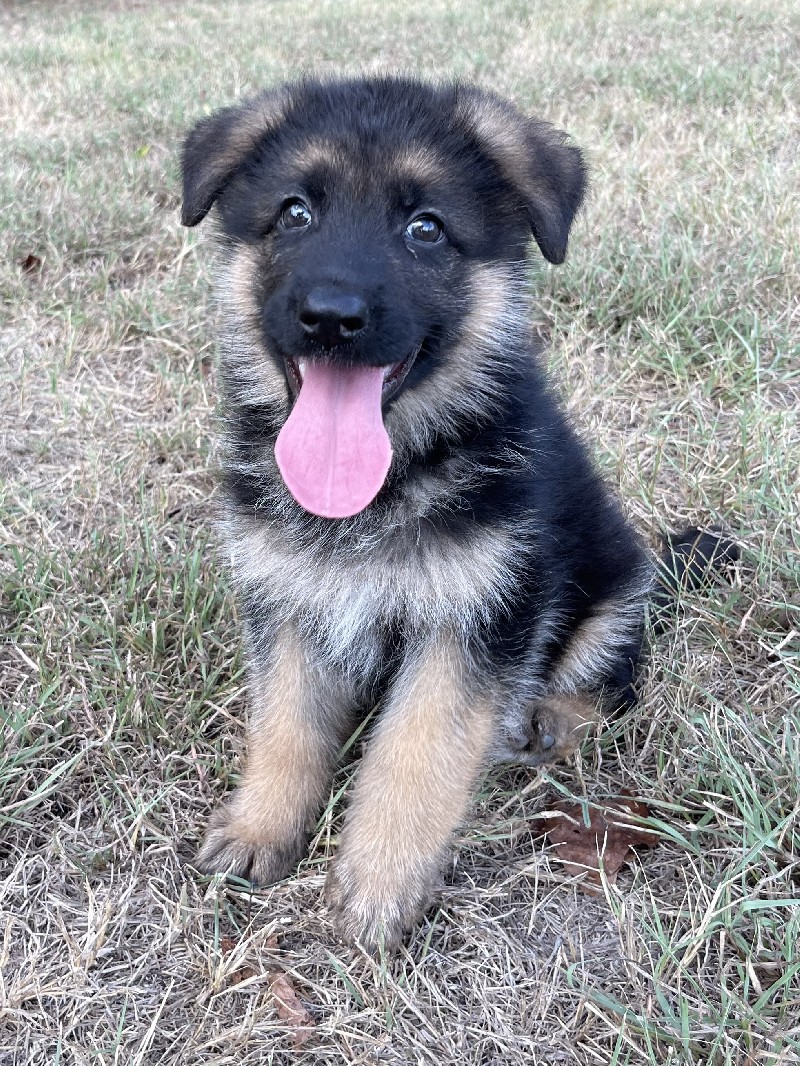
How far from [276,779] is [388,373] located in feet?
3.40

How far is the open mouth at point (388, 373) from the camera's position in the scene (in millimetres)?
2156

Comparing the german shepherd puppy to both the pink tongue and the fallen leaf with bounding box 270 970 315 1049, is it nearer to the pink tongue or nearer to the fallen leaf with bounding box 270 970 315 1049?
the pink tongue

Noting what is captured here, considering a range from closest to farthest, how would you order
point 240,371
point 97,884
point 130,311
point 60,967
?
point 60,967
point 97,884
point 240,371
point 130,311

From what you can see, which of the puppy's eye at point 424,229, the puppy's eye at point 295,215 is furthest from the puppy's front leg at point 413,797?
the puppy's eye at point 295,215

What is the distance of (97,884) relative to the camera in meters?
2.21

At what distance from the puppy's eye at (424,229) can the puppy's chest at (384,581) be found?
2.27 ft

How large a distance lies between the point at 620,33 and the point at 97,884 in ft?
29.3

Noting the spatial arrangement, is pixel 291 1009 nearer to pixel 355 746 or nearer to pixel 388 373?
pixel 355 746

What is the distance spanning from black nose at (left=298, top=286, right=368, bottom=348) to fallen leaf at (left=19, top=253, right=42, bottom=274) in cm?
333

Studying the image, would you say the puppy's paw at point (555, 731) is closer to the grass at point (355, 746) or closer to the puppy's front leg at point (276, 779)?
the grass at point (355, 746)

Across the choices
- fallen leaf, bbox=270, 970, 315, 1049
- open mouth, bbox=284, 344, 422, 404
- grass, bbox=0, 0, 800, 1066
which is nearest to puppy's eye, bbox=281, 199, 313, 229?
open mouth, bbox=284, 344, 422, 404

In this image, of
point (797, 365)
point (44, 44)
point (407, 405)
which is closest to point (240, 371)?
point (407, 405)

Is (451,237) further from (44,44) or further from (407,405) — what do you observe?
(44,44)

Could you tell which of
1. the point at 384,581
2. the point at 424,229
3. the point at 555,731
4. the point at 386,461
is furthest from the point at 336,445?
the point at 555,731
